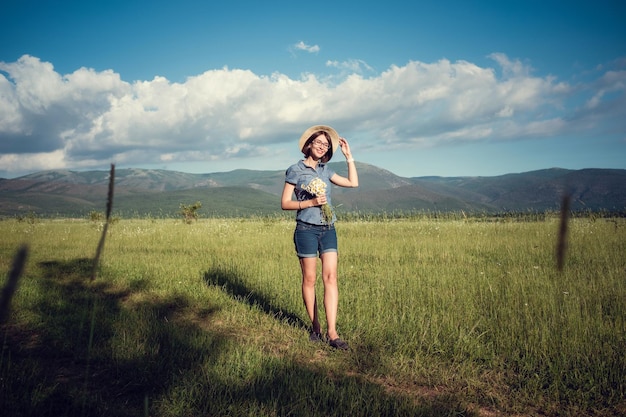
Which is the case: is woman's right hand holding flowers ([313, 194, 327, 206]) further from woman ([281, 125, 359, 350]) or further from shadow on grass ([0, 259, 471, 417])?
shadow on grass ([0, 259, 471, 417])

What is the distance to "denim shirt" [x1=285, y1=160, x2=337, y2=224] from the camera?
17.9ft

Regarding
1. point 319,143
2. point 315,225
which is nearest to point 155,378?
point 315,225

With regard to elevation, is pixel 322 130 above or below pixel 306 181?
above

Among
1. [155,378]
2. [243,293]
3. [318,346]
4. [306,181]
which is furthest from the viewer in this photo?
[243,293]

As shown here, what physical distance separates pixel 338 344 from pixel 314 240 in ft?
4.52

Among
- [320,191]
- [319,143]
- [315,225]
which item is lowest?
[315,225]

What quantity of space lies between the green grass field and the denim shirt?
1.66 m

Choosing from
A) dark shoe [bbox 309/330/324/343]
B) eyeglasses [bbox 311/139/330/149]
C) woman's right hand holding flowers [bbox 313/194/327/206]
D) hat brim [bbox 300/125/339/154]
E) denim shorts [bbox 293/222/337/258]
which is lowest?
dark shoe [bbox 309/330/324/343]

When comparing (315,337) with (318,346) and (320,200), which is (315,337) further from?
(320,200)

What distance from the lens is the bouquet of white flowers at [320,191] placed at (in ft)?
17.6

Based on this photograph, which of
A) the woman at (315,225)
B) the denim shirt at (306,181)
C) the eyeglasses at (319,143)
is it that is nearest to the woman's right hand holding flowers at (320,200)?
the woman at (315,225)

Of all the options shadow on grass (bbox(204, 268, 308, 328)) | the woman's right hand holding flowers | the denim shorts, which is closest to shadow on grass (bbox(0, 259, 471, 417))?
shadow on grass (bbox(204, 268, 308, 328))

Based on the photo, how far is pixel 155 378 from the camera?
4242 mm

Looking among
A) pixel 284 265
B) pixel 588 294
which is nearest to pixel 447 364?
pixel 588 294
